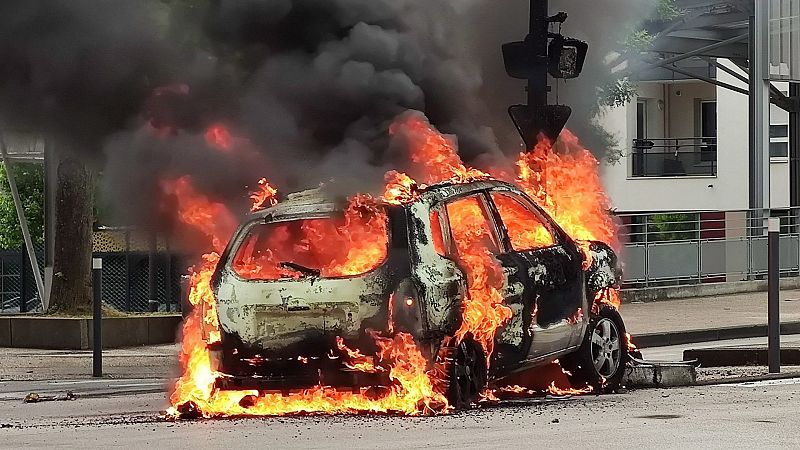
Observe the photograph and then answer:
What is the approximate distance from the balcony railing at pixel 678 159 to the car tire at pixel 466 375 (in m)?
34.4

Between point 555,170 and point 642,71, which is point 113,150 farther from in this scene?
point 642,71

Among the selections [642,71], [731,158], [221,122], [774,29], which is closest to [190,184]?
[221,122]

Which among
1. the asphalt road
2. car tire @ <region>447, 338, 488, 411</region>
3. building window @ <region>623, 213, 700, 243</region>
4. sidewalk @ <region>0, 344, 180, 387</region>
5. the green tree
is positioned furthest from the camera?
the green tree

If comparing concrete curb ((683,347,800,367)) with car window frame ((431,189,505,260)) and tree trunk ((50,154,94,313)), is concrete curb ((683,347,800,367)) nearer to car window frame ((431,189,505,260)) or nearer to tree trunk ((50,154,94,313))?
car window frame ((431,189,505,260))

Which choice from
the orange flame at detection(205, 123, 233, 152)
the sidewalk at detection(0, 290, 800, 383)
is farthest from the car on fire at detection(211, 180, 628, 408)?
the sidewalk at detection(0, 290, 800, 383)

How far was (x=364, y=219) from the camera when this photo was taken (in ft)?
33.6

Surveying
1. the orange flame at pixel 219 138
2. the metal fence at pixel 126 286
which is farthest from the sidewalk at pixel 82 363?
the metal fence at pixel 126 286

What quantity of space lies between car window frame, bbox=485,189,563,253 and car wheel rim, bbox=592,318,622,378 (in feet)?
2.40

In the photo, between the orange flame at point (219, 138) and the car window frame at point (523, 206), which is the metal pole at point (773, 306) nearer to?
the car window frame at point (523, 206)

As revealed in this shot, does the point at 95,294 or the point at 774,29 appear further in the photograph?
the point at 774,29

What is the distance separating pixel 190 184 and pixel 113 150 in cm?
93

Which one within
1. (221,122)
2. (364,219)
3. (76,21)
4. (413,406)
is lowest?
(413,406)

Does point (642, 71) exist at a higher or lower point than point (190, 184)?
higher

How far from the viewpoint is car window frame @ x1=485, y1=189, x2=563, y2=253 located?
10666mm
